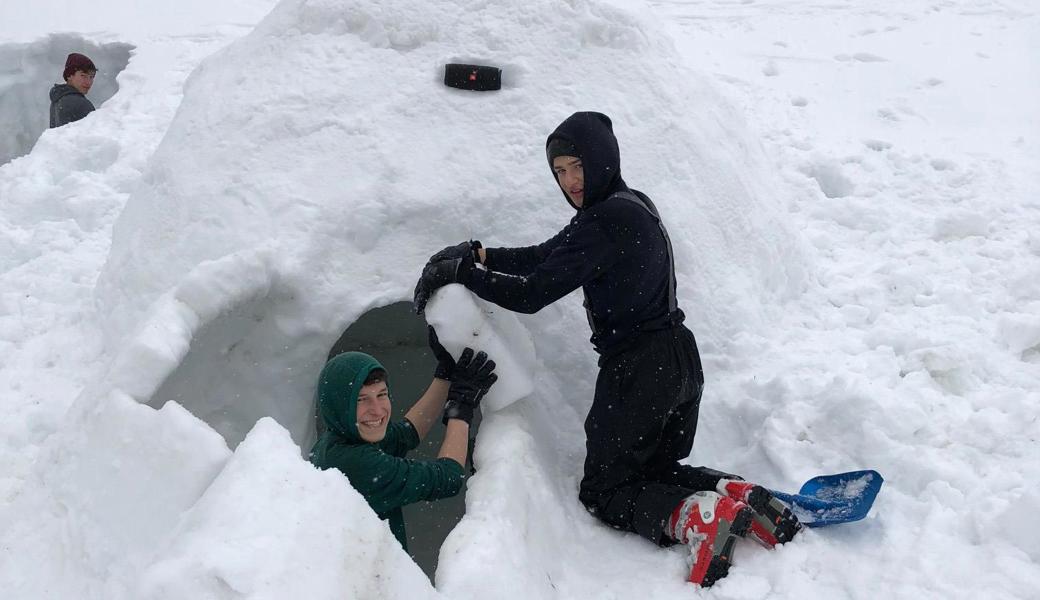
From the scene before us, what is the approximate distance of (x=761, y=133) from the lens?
5.96m

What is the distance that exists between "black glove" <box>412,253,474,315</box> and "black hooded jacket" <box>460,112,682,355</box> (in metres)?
0.07

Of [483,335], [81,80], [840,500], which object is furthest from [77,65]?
[840,500]

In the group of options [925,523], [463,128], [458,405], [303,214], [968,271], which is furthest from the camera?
[968,271]

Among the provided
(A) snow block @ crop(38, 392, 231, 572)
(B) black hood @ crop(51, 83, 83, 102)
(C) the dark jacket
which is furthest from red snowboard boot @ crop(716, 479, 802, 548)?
(B) black hood @ crop(51, 83, 83, 102)

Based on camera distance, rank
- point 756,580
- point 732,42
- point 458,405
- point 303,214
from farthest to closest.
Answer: point 732,42 < point 303,214 < point 458,405 < point 756,580

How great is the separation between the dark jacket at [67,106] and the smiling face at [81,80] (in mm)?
31

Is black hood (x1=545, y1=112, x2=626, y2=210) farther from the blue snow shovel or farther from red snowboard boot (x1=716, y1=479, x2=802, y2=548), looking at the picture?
the blue snow shovel

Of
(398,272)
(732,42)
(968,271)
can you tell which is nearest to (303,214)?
(398,272)

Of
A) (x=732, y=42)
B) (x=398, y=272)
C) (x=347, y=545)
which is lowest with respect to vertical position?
(x=732, y=42)

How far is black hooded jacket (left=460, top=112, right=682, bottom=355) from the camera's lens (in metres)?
2.76

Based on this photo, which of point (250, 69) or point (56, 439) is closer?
point (56, 439)

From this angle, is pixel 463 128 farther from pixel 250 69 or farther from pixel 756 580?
pixel 756 580

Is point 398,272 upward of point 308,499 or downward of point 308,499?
downward

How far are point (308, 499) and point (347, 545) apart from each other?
0.14 meters
